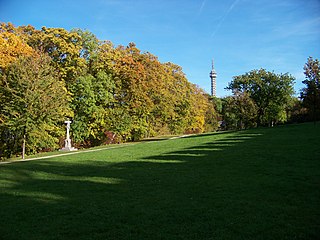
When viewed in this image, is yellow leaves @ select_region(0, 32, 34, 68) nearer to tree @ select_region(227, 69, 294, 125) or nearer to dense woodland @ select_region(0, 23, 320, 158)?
dense woodland @ select_region(0, 23, 320, 158)

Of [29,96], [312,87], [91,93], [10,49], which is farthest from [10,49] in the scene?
[312,87]

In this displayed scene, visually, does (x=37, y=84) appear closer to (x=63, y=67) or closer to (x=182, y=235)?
(x=63, y=67)

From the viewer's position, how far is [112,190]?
7.47 metres

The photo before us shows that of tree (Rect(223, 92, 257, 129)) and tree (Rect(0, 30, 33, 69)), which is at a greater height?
tree (Rect(0, 30, 33, 69))

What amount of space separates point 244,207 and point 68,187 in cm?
492

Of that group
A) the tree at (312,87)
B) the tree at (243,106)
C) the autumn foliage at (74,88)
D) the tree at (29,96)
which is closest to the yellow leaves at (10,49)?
the autumn foliage at (74,88)

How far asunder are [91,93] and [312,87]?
65.0ft

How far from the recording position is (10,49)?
21.2 metres

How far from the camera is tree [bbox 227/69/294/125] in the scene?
4147 cm

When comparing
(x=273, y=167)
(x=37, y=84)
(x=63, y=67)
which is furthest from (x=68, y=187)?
(x=63, y=67)

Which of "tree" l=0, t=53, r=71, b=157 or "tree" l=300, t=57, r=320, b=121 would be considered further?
"tree" l=300, t=57, r=320, b=121

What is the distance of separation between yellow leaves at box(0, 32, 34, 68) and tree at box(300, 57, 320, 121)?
23760 millimetres

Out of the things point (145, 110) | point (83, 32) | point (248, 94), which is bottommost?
point (145, 110)

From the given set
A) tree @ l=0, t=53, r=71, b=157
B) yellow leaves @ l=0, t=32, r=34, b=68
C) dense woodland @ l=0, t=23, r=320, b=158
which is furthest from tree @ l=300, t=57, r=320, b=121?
yellow leaves @ l=0, t=32, r=34, b=68
